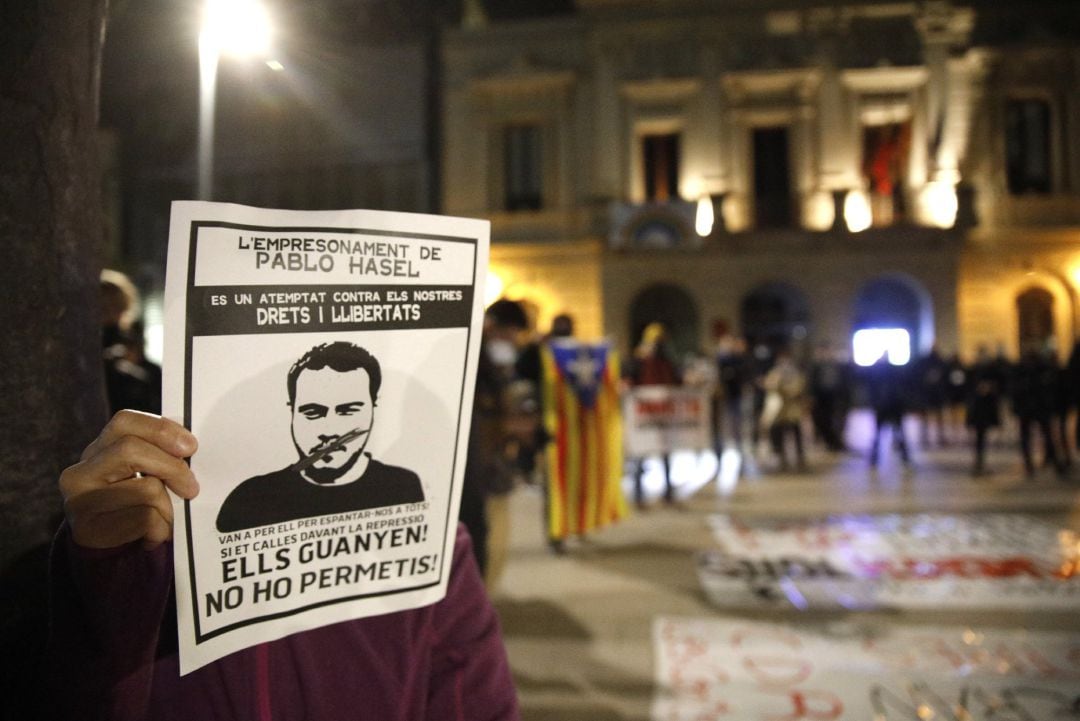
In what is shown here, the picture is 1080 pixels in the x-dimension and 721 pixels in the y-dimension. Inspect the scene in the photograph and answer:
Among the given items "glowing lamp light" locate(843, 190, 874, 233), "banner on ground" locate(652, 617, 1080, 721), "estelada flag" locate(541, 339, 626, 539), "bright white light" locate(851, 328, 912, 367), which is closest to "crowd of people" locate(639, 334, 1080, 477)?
"estelada flag" locate(541, 339, 626, 539)

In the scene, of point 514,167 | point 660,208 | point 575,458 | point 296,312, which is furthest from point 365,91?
point 296,312

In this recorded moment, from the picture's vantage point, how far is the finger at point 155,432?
98cm

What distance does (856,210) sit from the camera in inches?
741

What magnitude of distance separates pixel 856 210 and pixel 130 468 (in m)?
20.2

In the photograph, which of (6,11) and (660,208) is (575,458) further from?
(660,208)

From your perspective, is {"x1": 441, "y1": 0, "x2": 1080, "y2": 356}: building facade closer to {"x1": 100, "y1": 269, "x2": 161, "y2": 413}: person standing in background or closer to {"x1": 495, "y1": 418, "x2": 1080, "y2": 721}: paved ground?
{"x1": 495, "y1": 418, "x2": 1080, "y2": 721}: paved ground

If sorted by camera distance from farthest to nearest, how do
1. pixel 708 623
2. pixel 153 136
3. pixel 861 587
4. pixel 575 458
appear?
pixel 153 136 → pixel 575 458 → pixel 861 587 → pixel 708 623

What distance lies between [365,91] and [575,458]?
18767mm

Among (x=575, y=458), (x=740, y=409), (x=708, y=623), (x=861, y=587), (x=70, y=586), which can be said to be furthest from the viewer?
(x=740, y=409)

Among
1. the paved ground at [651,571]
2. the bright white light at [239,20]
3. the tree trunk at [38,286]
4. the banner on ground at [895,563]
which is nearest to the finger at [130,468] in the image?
the tree trunk at [38,286]

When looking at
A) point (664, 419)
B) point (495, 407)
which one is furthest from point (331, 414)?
point (664, 419)

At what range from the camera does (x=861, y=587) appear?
4.73 meters

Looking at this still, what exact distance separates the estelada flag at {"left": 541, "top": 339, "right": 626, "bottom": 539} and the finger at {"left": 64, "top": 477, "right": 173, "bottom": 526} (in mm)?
4722

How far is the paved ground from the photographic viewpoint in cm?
357
